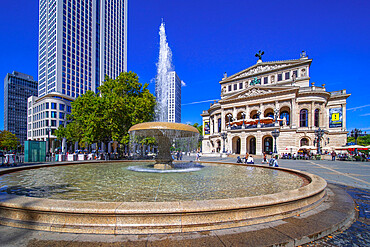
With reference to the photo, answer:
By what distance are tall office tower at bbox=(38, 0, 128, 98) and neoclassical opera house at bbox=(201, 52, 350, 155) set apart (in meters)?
53.9

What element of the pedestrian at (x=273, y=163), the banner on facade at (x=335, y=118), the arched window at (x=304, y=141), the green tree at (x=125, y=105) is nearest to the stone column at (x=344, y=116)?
the banner on facade at (x=335, y=118)

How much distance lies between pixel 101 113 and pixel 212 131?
42453 mm

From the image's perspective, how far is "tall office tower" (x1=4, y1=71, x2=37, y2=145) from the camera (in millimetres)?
95875

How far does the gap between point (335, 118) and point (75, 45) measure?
286 ft

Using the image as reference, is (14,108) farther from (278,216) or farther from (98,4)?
(278,216)

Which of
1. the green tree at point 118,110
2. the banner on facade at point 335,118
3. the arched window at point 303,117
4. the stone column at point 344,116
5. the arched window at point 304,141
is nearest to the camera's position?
the green tree at point 118,110

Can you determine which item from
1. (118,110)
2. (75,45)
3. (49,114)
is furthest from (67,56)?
(118,110)

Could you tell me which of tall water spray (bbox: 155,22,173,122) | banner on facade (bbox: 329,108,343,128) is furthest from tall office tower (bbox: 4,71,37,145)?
banner on facade (bbox: 329,108,343,128)

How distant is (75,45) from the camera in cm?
7088

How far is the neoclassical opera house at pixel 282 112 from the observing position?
41.5 meters

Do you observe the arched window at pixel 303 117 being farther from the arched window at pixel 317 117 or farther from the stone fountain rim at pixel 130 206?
the stone fountain rim at pixel 130 206

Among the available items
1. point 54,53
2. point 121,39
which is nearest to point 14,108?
point 54,53

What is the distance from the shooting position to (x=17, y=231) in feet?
10.2

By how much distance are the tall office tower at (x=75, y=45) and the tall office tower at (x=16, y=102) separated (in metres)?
39.5
